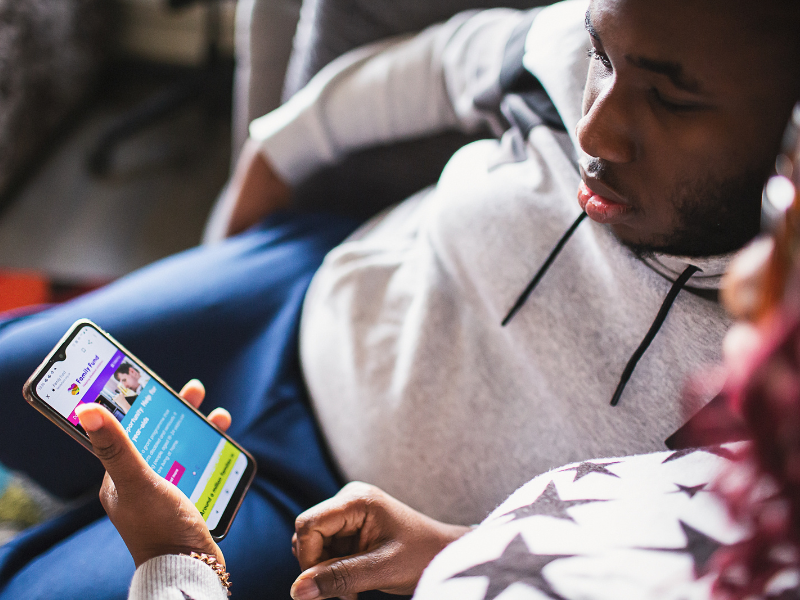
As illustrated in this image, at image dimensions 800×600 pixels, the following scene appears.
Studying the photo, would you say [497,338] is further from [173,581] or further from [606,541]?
[173,581]

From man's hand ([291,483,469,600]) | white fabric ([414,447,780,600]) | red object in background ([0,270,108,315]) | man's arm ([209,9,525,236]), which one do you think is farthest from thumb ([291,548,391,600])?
A: red object in background ([0,270,108,315])

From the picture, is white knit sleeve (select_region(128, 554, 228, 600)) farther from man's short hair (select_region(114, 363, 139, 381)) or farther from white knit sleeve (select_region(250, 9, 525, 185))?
white knit sleeve (select_region(250, 9, 525, 185))

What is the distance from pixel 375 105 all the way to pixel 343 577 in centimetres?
72

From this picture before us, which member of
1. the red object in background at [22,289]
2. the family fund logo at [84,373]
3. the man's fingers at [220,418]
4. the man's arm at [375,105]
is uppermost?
the man's arm at [375,105]

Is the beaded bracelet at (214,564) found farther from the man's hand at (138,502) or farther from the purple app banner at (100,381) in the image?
the purple app banner at (100,381)

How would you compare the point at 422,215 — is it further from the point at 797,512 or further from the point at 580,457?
the point at 797,512

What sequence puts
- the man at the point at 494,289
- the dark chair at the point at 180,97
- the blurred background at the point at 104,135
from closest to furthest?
the man at the point at 494,289, the blurred background at the point at 104,135, the dark chair at the point at 180,97

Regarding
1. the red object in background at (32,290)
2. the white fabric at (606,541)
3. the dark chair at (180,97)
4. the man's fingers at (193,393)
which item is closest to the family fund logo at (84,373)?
the man's fingers at (193,393)

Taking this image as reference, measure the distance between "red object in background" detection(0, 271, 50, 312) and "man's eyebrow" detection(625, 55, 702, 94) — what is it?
1353 millimetres

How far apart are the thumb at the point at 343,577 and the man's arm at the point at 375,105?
2.07 feet

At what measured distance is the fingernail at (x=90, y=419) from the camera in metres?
0.41

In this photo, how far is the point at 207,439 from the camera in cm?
61

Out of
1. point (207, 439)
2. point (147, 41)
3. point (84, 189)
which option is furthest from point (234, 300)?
point (147, 41)

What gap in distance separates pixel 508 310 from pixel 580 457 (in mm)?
184
